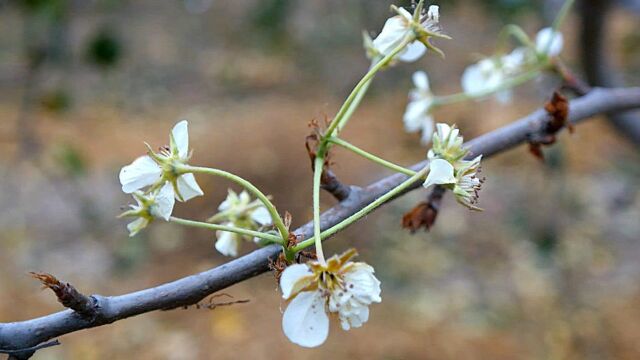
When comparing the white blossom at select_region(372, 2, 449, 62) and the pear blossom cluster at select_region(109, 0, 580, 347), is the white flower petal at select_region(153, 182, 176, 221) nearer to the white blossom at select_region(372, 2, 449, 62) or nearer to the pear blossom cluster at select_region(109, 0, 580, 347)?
the pear blossom cluster at select_region(109, 0, 580, 347)

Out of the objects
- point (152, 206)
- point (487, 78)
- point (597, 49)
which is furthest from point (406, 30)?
point (597, 49)

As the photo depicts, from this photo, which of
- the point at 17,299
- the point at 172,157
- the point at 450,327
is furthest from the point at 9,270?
the point at 172,157

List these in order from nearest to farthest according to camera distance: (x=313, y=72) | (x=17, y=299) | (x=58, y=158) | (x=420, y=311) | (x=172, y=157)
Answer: (x=172, y=157), (x=58, y=158), (x=420, y=311), (x=17, y=299), (x=313, y=72)

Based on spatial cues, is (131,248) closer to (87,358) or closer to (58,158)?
(87,358)


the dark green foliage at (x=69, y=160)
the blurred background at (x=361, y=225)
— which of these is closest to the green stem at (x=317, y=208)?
the blurred background at (x=361, y=225)

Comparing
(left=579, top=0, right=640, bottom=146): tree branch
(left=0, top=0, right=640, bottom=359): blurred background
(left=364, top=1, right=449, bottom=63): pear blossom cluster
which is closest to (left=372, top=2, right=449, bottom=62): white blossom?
(left=364, top=1, right=449, bottom=63): pear blossom cluster

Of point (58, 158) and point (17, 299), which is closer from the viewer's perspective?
point (58, 158)

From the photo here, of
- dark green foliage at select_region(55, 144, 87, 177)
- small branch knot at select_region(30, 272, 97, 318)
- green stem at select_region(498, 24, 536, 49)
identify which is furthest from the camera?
dark green foliage at select_region(55, 144, 87, 177)
